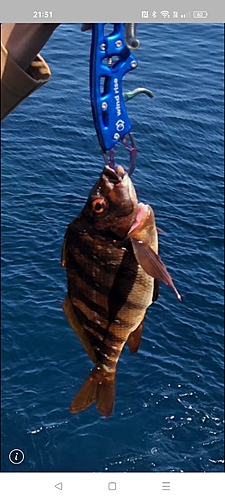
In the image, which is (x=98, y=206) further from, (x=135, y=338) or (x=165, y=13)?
(x=165, y=13)

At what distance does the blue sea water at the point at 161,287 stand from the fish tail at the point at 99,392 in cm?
1111

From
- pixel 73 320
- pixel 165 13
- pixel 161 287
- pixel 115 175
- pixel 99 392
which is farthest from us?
Answer: pixel 161 287

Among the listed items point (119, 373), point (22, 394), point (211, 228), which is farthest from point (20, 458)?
point (211, 228)

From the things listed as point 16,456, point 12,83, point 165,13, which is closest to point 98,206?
point 12,83

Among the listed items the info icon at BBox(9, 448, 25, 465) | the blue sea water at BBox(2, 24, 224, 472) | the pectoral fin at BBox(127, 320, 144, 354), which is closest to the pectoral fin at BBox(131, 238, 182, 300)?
the pectoral fin at BBox(127, 320, 144, 354)

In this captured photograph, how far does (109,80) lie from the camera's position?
3.11 m

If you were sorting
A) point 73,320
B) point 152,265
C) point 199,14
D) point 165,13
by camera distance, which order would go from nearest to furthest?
point 152,265, point 73,320, point 165,13, point 199,14

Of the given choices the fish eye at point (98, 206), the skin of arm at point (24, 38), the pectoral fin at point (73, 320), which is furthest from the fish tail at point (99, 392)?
the skin of arm at point (24, 38)

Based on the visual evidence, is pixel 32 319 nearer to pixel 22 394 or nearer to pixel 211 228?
pixel 22 394

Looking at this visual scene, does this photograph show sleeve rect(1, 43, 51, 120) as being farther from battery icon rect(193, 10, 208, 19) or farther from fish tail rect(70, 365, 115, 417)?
battery icon rect(193, 10, 208, 19)

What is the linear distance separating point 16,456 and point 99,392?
11.6 m

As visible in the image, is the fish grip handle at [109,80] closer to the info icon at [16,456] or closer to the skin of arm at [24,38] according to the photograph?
the skin of arm at [24,38]

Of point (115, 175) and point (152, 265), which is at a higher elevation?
point (115, 175)

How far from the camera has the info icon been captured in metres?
14.5
